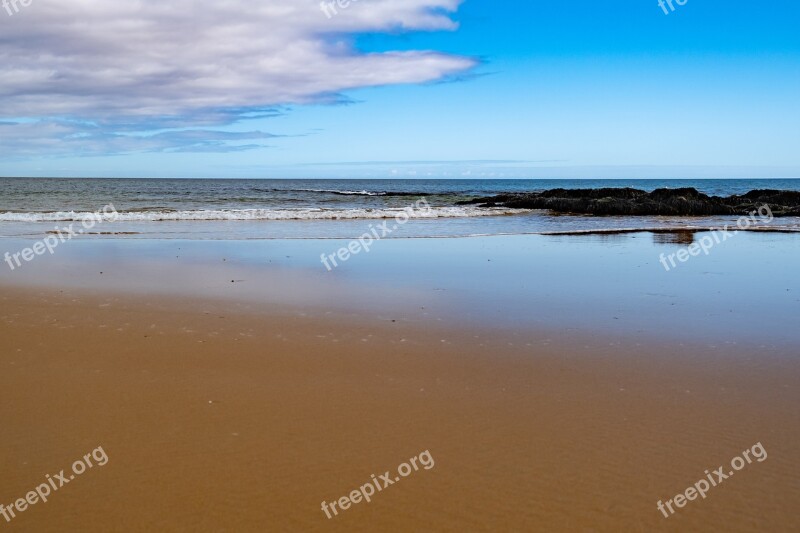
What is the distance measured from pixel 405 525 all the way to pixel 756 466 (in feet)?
8.30

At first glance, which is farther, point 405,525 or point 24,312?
point 24,312

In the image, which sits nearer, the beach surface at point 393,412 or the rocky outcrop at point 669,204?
the beach surface at point 393,412

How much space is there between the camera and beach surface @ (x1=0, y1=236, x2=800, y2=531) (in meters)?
3.88

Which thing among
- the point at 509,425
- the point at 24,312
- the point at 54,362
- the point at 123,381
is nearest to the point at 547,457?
the point at 509,425

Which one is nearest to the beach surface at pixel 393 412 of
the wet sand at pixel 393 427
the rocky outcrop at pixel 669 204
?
the wet sand at pixel 393 427

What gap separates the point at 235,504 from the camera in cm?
389

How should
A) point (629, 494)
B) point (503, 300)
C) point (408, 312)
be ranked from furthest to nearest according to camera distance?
point (503, 300) < point (408, 312) < point (629, 494)

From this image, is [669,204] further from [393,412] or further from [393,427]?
[393,427]

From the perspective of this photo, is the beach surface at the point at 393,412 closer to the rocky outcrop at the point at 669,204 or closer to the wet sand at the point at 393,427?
the wet sand at the point at 393,427

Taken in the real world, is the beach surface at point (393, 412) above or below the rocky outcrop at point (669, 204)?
below

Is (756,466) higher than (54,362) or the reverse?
the reverse

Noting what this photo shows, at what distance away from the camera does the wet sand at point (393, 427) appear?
3.85 meters

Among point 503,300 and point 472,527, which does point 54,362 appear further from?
point 503,300

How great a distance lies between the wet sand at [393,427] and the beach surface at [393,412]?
0.06 feet
